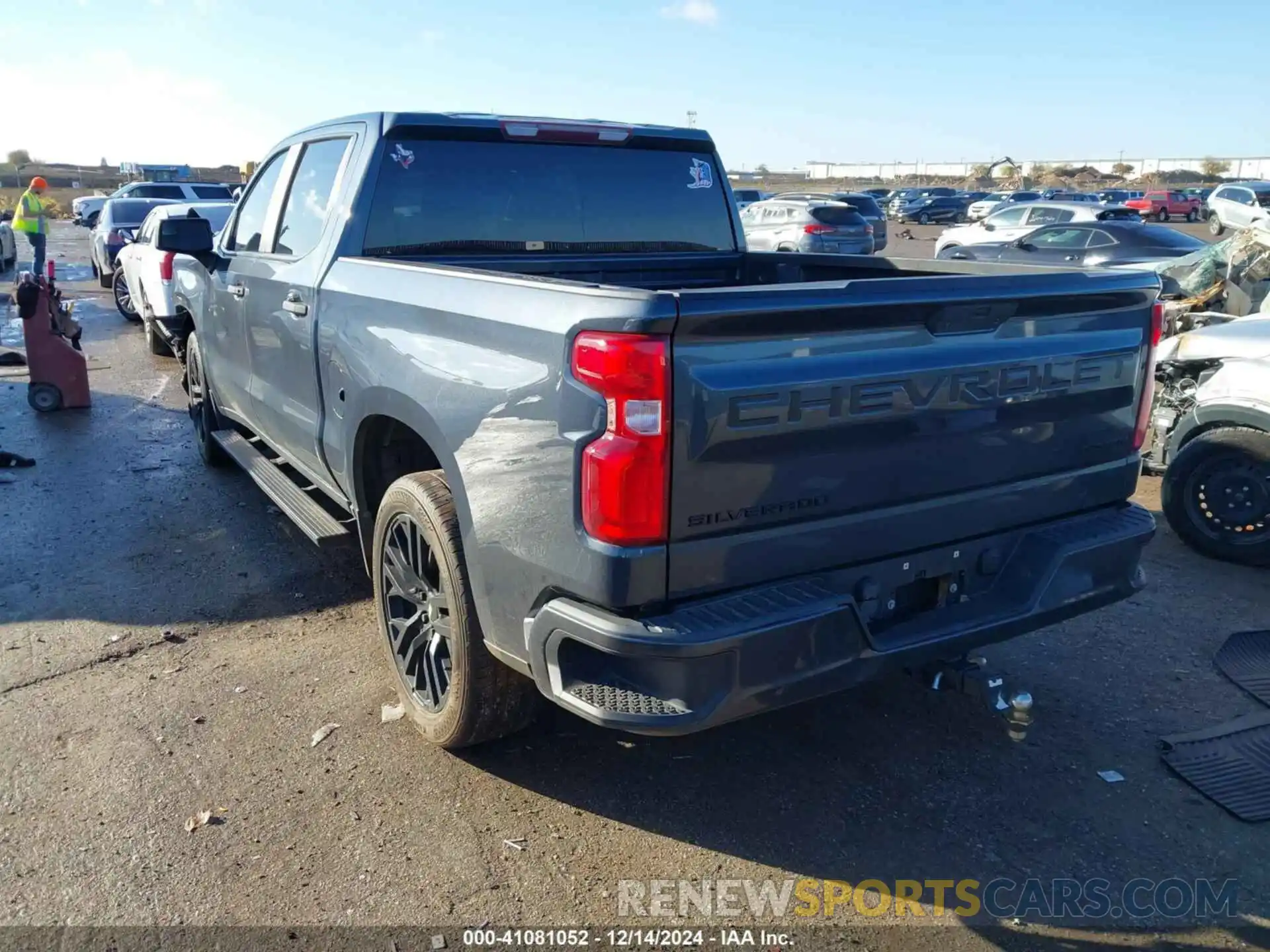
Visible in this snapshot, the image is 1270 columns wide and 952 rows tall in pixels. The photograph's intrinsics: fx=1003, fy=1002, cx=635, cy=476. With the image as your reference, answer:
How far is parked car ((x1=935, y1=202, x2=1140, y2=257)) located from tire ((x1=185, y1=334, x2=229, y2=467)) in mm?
15095

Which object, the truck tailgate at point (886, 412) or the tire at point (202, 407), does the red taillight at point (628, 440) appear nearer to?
the truck tailgate at point (886, 412)

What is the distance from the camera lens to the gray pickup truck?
99.4 inches

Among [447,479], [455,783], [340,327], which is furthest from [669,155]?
[455,783]

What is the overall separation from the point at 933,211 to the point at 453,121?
4464 cm

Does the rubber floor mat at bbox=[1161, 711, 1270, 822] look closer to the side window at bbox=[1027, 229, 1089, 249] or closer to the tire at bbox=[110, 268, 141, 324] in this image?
the side window at bbox=[1027, 229, 1089, 249]

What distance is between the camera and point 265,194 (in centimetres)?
529

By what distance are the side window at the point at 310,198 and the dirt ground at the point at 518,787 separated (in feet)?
5.66

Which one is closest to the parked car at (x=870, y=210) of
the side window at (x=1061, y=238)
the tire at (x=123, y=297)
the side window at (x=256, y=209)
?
the side window at (x=1061, y=238)

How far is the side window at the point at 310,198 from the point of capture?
172 inches

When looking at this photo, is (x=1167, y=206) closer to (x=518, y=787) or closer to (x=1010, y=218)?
(x=1010, y=218)

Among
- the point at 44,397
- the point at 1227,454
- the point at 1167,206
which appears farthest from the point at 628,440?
the point at 1167,206


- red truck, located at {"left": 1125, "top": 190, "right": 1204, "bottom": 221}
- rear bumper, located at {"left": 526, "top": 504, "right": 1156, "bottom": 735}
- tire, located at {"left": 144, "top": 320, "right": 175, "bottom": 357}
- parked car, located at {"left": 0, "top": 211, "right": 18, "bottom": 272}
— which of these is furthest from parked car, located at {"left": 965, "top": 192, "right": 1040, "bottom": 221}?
rear bumper, located at {"left": 526, "top": 504, "right": 1156, "bottom": 735}

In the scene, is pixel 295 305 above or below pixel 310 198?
below

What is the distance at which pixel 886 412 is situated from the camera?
2.77 meters
